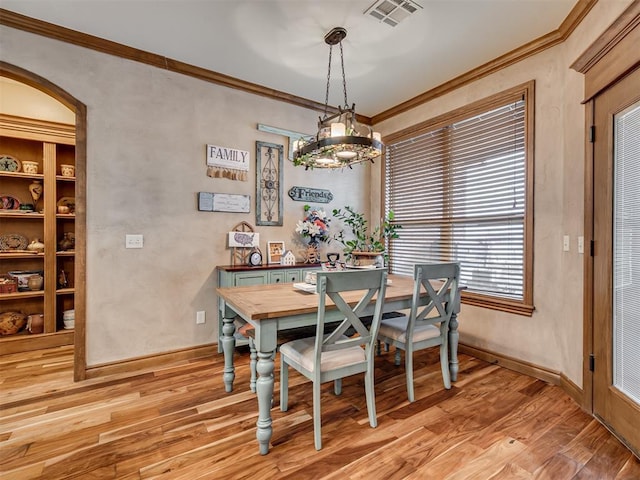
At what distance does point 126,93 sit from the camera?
275cm

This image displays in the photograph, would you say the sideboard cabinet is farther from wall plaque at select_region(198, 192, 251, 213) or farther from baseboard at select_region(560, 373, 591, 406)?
baseboard at select_region(560, 373, 591, 406)

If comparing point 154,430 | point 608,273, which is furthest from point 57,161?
point 608,273

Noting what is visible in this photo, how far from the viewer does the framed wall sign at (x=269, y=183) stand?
11.3ft

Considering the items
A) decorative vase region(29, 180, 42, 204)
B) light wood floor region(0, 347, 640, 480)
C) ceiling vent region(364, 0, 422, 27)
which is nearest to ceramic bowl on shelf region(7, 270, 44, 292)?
decorative vase region(29, 180, 42, 204)

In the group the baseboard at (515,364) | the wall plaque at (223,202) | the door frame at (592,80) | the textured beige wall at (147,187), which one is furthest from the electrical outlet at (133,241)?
the door frame at (592,80)

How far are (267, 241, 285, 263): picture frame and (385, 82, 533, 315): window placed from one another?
1.61 meters

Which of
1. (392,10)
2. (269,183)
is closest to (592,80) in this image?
(392,10)

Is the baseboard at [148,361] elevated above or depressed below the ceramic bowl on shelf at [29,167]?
below

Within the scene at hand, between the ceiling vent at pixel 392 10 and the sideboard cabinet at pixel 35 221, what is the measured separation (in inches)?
137

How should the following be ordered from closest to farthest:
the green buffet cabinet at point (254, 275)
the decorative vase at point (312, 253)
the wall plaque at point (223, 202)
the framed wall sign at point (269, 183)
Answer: the green buffet cabinet at point (254, 275)
the wall plaque at point (223, 202)
the framed wall sign at point (269, 183)
the decorative vase at point (312, 253)

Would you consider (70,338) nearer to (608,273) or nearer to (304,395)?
(304,395)

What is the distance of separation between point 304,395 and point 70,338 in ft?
9.49

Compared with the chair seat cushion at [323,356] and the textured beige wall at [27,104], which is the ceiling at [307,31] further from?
→ the chair seat cushion at [323,356]

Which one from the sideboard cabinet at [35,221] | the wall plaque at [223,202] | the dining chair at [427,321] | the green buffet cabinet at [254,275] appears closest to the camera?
the dining chair at [427,321]
